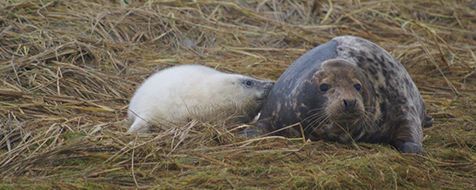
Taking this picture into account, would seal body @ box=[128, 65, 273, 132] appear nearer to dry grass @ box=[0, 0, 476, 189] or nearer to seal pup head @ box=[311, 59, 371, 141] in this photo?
dry grass @ box=[0, 0, 476, 189]

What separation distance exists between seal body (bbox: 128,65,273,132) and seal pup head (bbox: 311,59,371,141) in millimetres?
737

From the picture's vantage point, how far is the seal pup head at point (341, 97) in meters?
6.54

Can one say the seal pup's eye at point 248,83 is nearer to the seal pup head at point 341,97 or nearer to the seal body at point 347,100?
the seal body at point 347,100

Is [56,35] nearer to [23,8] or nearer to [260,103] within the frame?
[23,8]

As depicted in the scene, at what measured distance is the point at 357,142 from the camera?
6.86 meters

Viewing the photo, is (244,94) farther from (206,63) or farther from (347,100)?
(206,63)

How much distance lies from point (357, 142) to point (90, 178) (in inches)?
67.1

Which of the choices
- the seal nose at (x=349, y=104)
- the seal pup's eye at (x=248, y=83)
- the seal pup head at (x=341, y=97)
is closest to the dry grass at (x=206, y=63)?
the seal pup head at (x=341, y=97)

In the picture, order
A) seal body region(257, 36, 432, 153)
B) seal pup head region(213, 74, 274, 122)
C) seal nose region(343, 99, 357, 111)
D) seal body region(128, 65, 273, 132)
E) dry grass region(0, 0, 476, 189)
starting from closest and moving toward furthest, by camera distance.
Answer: dry grass region(0, 0, 476, 189), seal nose region(343, 99, 357, 111), seal body region(257, 36, 432, 153), seal body region(128, 65, 273, 132), seal pup head region(213, 74, 274, 122)

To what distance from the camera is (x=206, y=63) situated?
363 inches

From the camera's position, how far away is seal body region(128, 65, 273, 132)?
23.8ft

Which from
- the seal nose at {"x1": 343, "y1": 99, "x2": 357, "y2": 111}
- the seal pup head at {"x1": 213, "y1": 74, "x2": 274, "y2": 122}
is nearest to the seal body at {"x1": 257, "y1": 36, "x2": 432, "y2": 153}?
the seal nose at {"x1": 343, "y1": 99, "x2": 357, "y2": 111}

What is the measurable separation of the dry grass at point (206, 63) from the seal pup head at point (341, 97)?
14 centimetres

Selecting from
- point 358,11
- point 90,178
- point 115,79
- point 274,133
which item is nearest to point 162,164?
point 90,178
